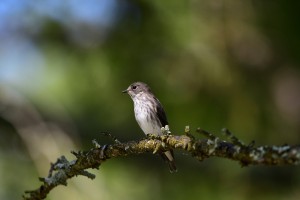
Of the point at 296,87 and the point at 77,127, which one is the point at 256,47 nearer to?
the point at 296,87

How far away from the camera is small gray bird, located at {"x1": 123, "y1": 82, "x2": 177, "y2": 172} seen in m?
4.41

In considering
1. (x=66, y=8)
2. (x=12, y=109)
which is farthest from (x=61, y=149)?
Result: (x=66, y=8)

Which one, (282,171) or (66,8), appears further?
(66,8)

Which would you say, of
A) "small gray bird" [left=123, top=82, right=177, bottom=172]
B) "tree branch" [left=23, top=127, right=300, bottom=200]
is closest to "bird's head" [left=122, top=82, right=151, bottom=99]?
"small gray bird" [left=123, top=82, right=177, bottom=172]

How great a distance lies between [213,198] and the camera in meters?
5.21

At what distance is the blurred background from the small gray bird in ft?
1.72

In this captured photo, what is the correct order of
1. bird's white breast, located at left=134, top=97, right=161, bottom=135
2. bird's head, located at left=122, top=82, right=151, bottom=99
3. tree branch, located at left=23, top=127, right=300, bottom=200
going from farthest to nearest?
bird's head, located at left=122, top=82, right=151, bottom=99
bird's white breast, located at left=134, top=97, right=161, bottom=135
tree branch, located at left=23, top=127, right=300, bottom=200

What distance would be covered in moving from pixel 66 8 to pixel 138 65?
2.95ft

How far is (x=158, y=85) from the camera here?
18.7ft

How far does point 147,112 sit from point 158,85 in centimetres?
126

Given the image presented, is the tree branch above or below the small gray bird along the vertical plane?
below

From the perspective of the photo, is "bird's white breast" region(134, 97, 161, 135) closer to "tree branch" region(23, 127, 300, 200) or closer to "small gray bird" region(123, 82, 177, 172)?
"small gray bird" region(123, 82, 177, 172)

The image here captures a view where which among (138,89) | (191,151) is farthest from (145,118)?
(191,151)

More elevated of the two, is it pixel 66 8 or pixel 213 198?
pixel 66 8
